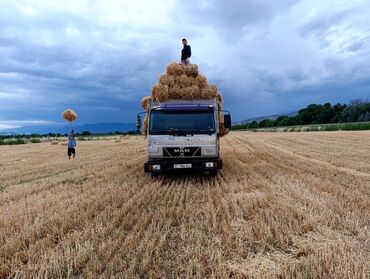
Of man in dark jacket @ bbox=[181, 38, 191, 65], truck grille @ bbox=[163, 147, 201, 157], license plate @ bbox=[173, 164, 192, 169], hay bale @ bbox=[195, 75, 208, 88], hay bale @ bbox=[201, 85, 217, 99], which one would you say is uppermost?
man in dark jacket @ bbox=[181, 38, 191, 65]

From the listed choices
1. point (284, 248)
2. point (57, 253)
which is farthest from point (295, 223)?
point (57, 253)

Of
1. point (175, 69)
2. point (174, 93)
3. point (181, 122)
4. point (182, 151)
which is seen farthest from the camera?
point (175, 69)

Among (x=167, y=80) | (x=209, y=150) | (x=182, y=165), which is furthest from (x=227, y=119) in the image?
(x=167, y=80)

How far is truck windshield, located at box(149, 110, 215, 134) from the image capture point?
1011cm

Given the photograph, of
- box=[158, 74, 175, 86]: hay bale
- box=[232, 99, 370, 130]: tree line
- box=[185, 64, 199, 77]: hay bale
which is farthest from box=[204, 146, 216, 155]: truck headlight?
box=[232, 99, 370, 130]: tree line

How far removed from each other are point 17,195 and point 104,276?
225 inches

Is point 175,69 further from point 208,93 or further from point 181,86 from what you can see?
point 208,93

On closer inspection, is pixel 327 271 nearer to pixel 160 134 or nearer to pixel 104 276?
pixel 104 276

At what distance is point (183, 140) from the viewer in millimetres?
9977

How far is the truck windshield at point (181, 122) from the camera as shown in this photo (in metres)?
10.1

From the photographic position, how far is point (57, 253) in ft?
14.4

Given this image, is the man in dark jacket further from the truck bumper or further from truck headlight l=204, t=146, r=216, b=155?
the truck bumper

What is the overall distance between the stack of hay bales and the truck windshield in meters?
0.79

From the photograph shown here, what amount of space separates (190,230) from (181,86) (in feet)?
22.5
